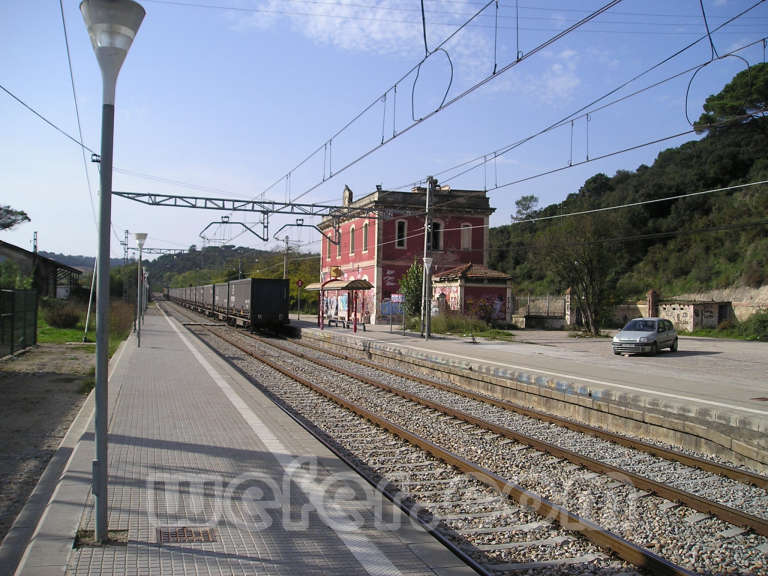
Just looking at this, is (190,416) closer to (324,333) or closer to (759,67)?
(324,333)

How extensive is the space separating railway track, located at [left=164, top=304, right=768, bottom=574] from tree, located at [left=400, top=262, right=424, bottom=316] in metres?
23.3

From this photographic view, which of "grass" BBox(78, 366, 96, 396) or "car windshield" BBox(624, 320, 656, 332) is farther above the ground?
"car windshield" BBox(624, 320, 656, 332)

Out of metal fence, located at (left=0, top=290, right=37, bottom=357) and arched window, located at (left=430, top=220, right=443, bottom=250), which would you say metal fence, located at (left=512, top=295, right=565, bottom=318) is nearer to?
arched window, located at (left=430, top=220, right=443, bottom=250)

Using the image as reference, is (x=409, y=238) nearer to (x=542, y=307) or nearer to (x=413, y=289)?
(x=413, y=289)

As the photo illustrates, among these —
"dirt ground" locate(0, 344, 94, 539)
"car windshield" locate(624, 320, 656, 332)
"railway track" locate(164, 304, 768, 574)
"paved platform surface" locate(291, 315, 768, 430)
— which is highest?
"car windshield" locate(624, 320, 656, 332)

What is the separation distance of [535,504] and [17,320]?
1786 centimetres

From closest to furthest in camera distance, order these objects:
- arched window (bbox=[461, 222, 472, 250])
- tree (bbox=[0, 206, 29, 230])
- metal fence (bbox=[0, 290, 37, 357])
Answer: metal fence (bbox=[0, 290, 37, 357]), tree (bbox=[0, 206, 29, 230]), arched window (bbox=[461, 222, 472, 250])

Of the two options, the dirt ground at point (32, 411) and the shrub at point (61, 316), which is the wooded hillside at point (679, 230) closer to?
the dirt ground at point (32, 411)

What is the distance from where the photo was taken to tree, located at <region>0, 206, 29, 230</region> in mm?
39125

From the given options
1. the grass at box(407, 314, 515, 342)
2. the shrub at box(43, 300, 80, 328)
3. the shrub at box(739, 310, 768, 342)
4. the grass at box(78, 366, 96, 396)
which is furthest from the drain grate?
the shrub at box(739, 310, 768, 342)

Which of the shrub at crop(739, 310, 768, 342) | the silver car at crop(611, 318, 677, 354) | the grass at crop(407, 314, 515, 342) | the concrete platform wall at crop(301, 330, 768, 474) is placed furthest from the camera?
the shrub at crop(739, 310, 768, 342)

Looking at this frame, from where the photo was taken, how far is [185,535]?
4805 millimetres

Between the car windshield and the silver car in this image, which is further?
the car windshield

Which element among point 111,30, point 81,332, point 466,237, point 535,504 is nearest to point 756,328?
point 466,237
